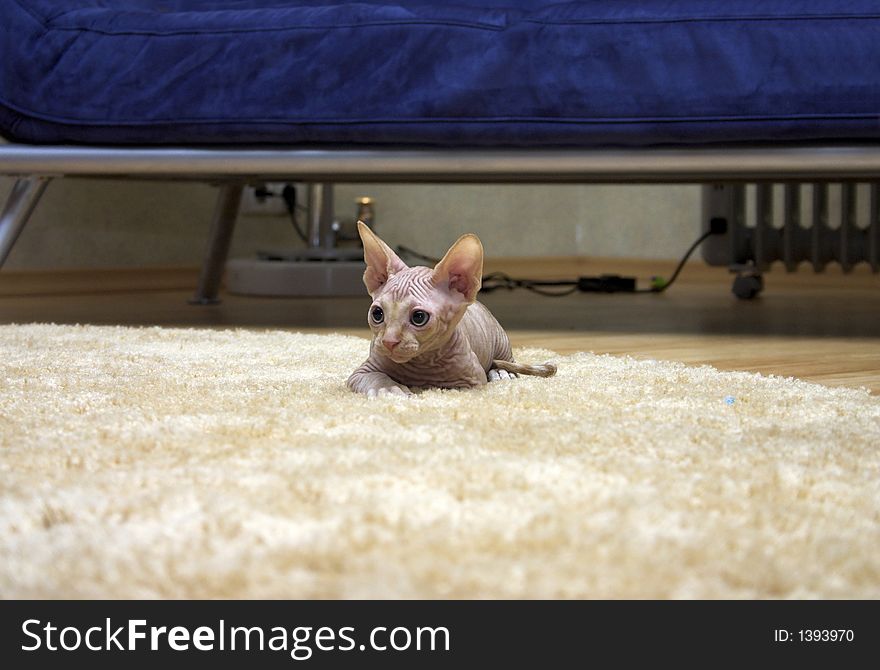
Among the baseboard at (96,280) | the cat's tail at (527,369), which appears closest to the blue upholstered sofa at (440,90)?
the cat's tail at (527,369)

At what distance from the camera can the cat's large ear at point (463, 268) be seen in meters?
1.07

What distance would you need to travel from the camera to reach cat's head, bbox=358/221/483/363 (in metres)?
1.05

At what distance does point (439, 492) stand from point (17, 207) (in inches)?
56.5

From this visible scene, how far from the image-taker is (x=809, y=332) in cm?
194

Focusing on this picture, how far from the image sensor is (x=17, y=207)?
6.10 ft

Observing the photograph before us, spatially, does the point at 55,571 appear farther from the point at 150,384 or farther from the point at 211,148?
the point at 211,148

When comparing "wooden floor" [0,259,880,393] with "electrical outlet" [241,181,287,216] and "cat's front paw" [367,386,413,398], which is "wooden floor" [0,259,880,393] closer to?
"electrical outlet" [241,181,287,216]

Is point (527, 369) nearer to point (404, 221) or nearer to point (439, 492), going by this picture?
point (439, 492)

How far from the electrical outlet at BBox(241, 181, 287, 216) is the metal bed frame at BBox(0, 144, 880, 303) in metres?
1.35

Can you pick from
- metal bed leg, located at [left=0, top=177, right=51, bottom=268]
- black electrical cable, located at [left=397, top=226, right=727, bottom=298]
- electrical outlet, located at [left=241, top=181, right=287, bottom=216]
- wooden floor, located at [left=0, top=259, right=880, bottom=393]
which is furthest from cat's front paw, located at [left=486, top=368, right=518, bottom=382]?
electrical outlet, located at [left=241, top=181, right=287, bottom=216]

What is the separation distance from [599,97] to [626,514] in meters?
1.13

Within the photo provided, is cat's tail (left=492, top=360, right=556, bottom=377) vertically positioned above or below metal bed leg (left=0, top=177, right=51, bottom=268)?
below
